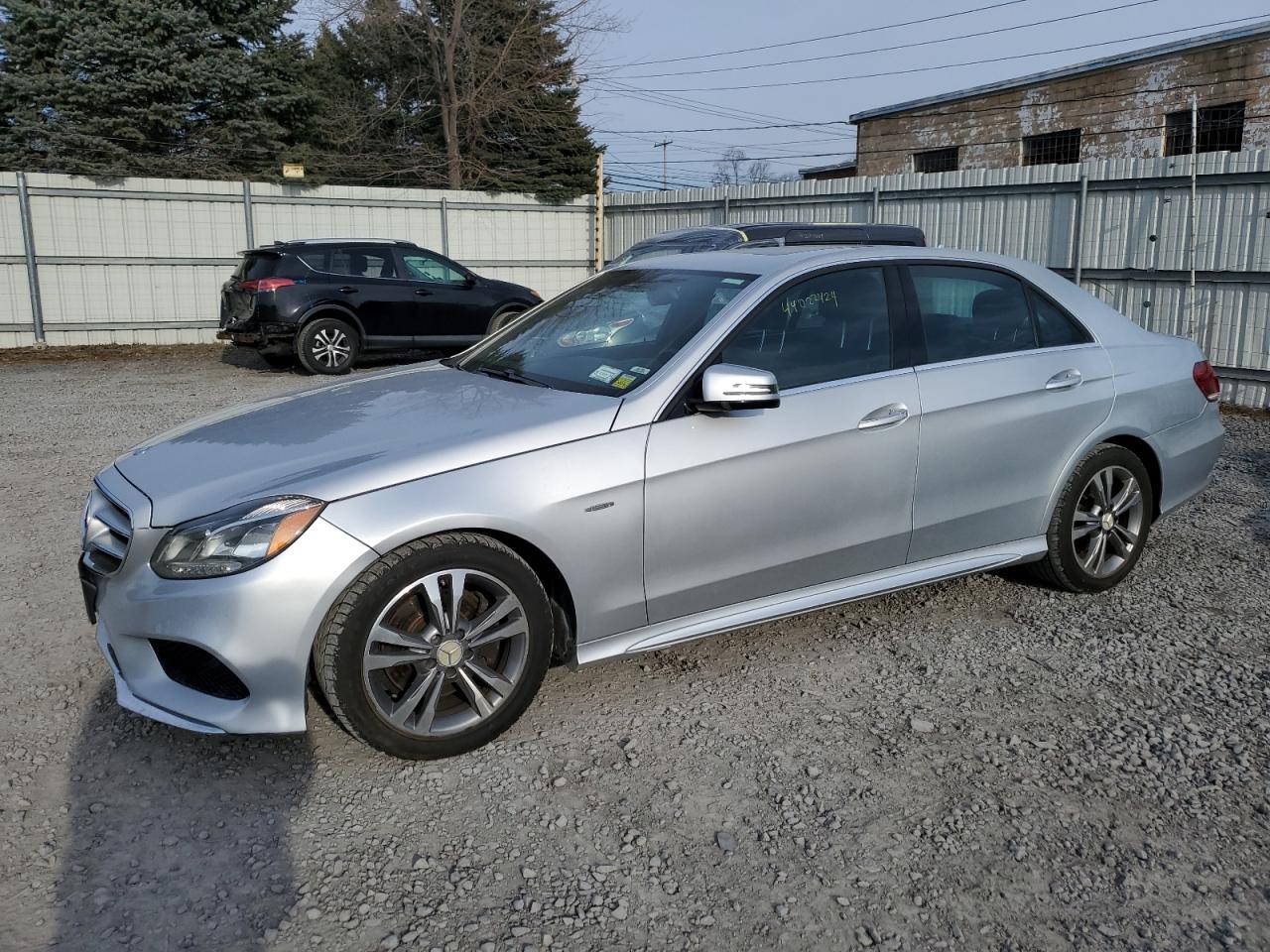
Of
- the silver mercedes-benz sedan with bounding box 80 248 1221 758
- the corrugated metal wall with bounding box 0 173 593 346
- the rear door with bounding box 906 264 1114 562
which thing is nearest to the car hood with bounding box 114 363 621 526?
the silver mercedes-benz sedan with bounding box 80 248 1221 758

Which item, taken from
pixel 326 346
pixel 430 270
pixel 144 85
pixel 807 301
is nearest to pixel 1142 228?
pixel 430 270

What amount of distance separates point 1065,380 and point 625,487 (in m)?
2.21

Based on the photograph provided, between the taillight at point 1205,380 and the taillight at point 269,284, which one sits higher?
the taillight at point 269,284

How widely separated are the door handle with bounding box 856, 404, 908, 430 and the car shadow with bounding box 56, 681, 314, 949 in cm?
231

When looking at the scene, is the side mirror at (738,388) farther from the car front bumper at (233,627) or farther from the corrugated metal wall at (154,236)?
the corrugated metal wall at (154,236)

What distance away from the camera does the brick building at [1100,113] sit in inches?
711

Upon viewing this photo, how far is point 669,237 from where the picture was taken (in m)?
11.9

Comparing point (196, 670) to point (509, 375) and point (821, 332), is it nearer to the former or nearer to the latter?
point (509, 375)

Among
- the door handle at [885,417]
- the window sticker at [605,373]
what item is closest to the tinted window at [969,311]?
the door handle at [885,417]

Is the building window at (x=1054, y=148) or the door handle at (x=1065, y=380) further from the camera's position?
the building window at (x=1054, y=148)

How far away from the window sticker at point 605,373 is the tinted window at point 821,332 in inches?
15.9

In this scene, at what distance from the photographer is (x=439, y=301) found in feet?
45.8

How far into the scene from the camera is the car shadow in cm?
269

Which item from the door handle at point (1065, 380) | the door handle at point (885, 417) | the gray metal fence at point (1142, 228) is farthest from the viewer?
the gray metal fence at point (1142, 228)
